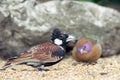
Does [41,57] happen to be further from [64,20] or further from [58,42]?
[64,20]

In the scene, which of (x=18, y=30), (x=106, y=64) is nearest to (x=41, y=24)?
(x=18, y=30)

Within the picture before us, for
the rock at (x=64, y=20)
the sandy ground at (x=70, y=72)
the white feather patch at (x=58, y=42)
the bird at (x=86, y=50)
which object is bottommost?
the sandy ground at (x=70, y=72)

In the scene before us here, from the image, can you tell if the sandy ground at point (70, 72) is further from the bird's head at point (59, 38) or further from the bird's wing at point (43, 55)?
the bird's head at point (59, 38)

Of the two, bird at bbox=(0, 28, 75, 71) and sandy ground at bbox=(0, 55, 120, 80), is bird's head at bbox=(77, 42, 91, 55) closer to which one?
sandy ground at bbox=(0, 55, 120, 80)

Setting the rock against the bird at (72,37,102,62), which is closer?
the bird at (72,37,102,62)

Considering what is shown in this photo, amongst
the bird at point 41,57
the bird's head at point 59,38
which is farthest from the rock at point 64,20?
the bird at point 41,57

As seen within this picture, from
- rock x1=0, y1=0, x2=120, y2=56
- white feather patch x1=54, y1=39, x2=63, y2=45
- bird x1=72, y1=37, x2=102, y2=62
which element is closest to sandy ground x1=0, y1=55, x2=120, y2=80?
bird x1=72, y1=37, x2=102, y2=62
